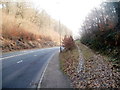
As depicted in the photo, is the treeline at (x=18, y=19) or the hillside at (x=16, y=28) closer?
the hillside at (x=16, y=28)

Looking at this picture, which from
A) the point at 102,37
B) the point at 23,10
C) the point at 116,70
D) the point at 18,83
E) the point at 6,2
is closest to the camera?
the point at 18,83

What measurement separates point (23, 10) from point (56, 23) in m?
64.2

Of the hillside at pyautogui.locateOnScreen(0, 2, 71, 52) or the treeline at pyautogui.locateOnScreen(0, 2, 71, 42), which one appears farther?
the treeline at pyautogui.locateOnScreen(0, 2, 71, 42)

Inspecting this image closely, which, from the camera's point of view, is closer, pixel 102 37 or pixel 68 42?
pixel 102 37

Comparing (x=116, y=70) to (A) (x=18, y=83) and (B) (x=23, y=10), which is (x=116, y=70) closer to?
(A) (x=18, y=83)

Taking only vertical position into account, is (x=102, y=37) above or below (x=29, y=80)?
above

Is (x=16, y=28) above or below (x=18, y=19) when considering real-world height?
below

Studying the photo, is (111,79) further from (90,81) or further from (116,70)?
(116,70)

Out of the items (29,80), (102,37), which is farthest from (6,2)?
(29,80)

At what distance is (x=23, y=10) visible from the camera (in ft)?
223

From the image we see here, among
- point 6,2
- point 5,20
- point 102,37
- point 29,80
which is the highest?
point 6,2

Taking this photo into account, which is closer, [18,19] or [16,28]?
[16,28]

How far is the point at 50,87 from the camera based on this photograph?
11930 mm

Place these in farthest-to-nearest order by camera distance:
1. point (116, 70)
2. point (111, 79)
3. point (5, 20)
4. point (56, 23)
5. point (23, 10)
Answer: point (56, 23) → point (23, 10) → point (5, 20) → point (116, 70) → point (111, 79)
